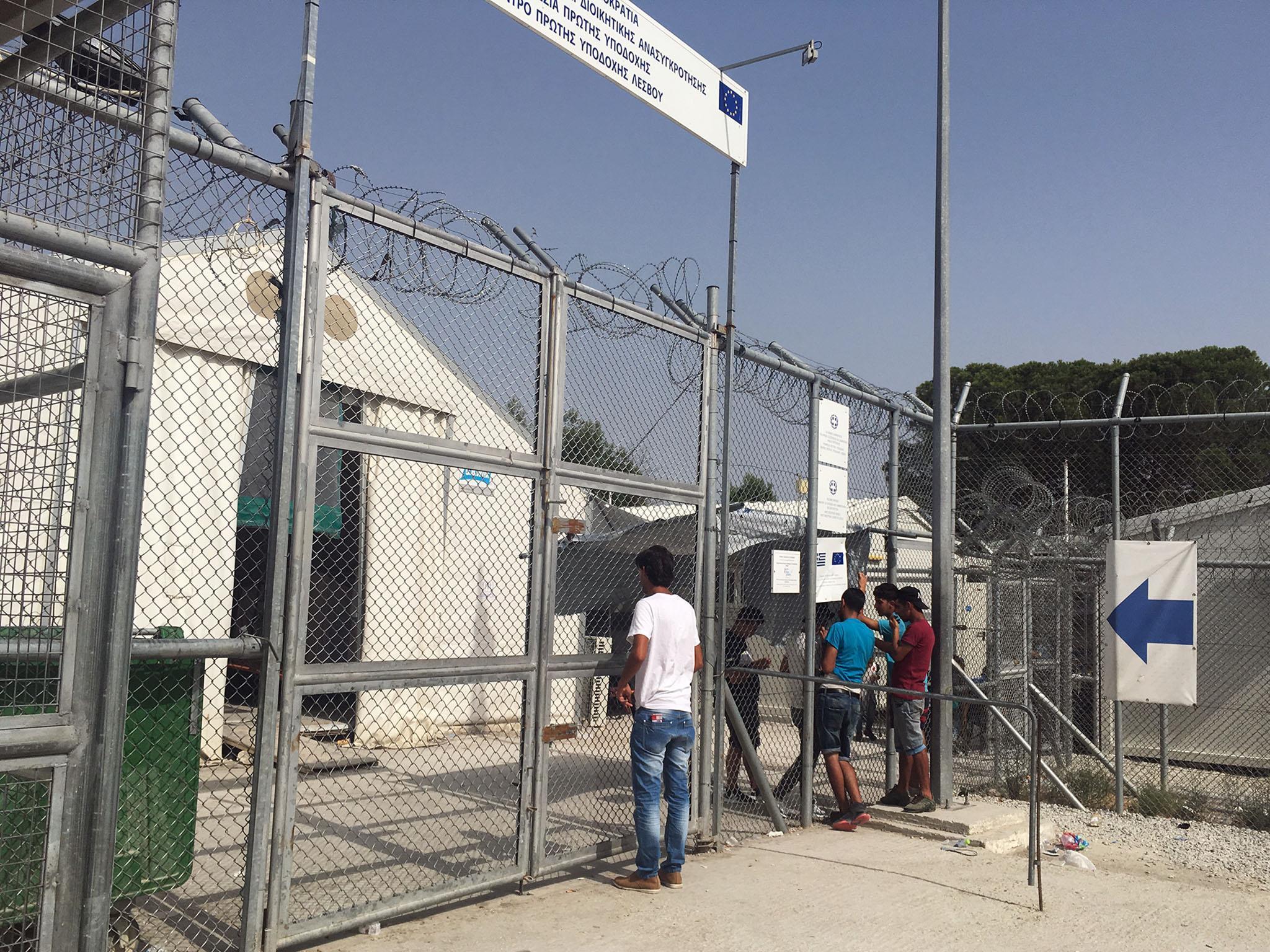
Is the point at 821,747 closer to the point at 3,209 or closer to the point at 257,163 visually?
the point at 257,163

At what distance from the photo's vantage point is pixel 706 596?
6938 millimetres

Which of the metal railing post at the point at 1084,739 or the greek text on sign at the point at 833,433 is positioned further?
the metal railing post at the point at 1084,739

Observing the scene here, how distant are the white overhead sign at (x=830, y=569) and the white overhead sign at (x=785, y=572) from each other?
16cm

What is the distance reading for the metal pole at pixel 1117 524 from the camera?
877 centimetres

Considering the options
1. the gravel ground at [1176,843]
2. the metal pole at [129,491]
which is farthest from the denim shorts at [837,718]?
the metal pole at [129,491]

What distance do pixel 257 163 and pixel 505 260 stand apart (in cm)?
151

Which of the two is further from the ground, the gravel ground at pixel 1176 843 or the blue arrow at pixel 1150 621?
the blue arrow at pixel 1150 621

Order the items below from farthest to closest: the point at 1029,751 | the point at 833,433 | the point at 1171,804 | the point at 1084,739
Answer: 1. the point at 1084,739
2. the point at 1029,751
3. the point at 1171,804
4. the point at 833,433

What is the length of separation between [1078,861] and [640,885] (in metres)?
3.29

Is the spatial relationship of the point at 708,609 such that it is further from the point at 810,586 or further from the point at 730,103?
the point at 730,103

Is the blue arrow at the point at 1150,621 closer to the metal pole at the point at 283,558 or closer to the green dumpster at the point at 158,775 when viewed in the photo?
the metal pole at the point at 283,558

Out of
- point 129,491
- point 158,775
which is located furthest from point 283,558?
point 129,491

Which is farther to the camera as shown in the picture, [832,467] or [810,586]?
[832,467]

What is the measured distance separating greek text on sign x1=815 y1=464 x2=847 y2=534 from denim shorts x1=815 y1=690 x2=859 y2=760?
4.12ft
